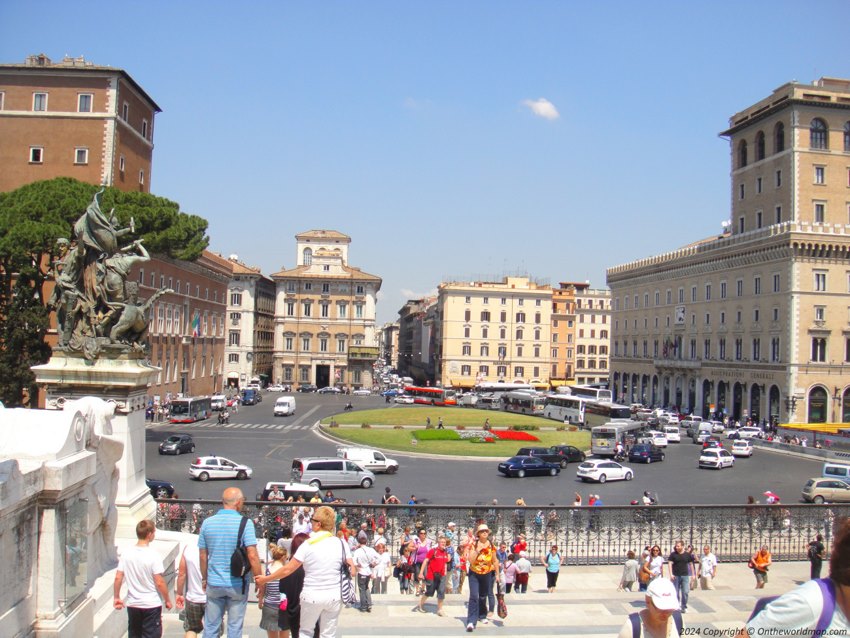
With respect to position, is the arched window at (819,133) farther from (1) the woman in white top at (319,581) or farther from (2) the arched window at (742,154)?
(1) the woman in white top at (319,581)

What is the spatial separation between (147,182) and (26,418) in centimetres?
5177

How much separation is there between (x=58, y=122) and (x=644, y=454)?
3970cm

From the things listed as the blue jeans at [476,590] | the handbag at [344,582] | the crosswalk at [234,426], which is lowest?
the crosswalk at [234,426]

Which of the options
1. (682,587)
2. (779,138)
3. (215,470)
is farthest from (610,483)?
(779,138)

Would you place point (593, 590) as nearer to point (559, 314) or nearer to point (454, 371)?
point (454, 371)

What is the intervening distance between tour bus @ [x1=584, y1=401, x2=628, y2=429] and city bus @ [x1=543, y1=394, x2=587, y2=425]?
0.94m

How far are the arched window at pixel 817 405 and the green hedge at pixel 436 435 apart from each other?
29.8 m

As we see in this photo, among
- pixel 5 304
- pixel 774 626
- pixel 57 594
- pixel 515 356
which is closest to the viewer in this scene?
pixel 774 626

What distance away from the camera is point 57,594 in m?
6.45

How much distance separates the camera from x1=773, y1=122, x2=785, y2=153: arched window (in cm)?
6717

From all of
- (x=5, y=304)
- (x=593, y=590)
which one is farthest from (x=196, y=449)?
(x=593, y=590)

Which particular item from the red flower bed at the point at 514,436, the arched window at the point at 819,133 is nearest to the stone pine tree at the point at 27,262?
the red flower bed at the point at 514,436

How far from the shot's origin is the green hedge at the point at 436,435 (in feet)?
151

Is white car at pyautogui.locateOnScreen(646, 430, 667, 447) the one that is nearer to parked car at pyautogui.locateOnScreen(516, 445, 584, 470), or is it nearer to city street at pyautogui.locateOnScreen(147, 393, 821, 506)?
city street at pyautogui.locateOnScreen(147, 393, 821, 506)
